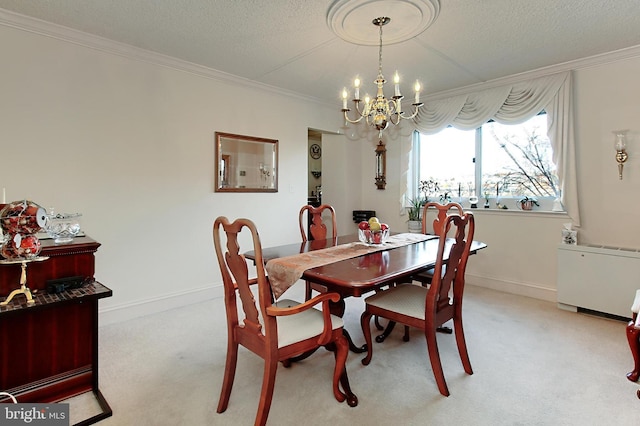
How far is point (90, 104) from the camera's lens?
2748mm

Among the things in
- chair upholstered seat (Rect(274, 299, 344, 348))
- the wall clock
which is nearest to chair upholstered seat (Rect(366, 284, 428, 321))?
chair upholstered seat (Rect(274, 299, 344, 348))

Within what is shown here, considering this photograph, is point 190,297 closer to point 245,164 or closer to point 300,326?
point 245,164

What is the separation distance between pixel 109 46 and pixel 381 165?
137 inches

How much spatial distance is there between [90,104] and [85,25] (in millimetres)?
591

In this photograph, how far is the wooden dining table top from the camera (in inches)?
62.3

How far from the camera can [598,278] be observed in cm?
295

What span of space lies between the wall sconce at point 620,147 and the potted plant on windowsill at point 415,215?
2026 millimetres

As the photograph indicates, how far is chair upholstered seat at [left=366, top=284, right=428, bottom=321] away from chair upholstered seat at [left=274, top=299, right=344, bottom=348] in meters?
0.40

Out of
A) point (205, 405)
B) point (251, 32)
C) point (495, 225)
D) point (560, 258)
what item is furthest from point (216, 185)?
point (560, 258)

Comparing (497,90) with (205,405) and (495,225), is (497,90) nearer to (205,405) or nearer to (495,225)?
(495,225)

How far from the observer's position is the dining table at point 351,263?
5.35 feet

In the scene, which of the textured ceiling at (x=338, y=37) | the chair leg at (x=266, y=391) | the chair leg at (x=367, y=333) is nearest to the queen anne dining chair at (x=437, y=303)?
the chair leg at (x=367, y=333)

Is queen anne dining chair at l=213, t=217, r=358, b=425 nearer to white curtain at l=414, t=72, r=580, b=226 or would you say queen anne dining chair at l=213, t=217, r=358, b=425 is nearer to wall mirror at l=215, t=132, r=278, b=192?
wall mirror at l=215, t=132, r=278, b=192

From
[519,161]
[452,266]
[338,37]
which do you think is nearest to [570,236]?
[519,161]
